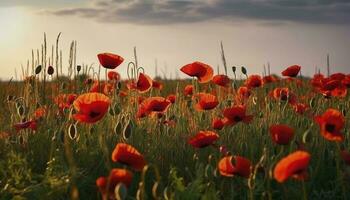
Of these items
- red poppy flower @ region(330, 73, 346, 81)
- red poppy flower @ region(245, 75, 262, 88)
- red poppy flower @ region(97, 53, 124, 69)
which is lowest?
red poppy flower @ region(245, 75, 262, 88)

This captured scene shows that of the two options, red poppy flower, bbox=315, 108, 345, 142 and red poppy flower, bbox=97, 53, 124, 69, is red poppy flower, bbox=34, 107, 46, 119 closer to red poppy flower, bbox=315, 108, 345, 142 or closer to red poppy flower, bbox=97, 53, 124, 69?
red poppy flower, bbox=97, 53, 124, 69

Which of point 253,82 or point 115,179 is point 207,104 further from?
point 115,179

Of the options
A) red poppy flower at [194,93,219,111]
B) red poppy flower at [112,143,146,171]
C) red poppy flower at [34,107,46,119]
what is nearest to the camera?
red poppy flower at [112,143,146,171]

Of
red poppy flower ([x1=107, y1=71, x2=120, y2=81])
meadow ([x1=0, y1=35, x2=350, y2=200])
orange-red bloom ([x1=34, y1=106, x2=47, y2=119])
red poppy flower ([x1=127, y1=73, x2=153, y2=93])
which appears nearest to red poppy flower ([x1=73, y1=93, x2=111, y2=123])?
meadow ([x1=0, y1=35, x2=350, y2=200])

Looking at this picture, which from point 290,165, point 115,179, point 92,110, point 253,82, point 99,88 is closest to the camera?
point 290,165

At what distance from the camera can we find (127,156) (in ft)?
8.18

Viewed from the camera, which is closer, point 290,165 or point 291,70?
point 290,165

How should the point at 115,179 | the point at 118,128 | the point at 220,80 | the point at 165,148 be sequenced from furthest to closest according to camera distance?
1. the point at 220,80
2. the point at 165,148
3. the point at 118,128
4. the point at 115,179

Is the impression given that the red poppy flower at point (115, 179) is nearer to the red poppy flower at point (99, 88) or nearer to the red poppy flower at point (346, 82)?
the red poppy flower at point (99, 88)

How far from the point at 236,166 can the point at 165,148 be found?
1.33 meters

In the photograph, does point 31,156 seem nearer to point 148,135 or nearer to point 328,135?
point 148,135

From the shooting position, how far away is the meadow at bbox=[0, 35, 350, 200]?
2637 millimetres

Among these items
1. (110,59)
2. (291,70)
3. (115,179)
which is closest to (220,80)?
(291,70)

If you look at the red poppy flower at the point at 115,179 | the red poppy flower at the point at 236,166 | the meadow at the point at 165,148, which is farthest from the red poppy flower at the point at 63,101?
the red poppy flower at the point at 115,179
